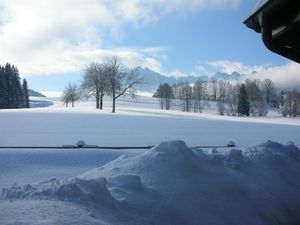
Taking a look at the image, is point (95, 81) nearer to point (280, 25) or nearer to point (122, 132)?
point (122, 132)

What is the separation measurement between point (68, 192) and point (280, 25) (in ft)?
11.7

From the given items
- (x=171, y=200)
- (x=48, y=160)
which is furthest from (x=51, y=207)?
(x=48, y=160)

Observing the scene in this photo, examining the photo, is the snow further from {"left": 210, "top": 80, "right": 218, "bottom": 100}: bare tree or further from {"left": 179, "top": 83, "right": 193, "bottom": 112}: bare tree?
{"left": 210, "top": 80, "right": 218, "bottom": 100}: bare tree

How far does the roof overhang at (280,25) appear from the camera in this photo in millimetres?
5324

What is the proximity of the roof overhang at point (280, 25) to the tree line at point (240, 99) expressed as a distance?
75851 millimetres

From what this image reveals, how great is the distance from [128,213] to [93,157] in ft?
20.2

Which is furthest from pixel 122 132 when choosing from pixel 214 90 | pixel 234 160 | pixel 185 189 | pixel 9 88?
pixel 214 90

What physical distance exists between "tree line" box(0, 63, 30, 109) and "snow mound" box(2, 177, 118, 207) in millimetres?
72775

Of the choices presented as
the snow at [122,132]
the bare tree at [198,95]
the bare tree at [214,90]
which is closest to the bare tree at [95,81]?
the snow at [122,132]

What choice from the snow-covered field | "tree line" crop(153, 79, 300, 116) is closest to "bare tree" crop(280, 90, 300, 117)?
"tree line" crop(153, 79, 300, 116)

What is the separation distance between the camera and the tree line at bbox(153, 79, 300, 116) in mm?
86150

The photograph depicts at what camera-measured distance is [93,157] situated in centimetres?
1100

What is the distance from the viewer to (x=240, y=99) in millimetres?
82188

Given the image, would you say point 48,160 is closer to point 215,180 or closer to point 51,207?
point 215,180
